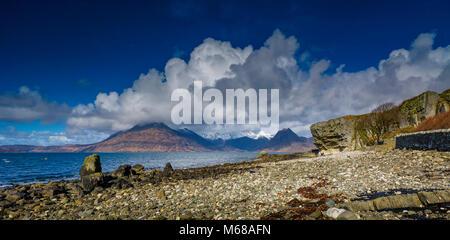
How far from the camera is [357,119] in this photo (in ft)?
129

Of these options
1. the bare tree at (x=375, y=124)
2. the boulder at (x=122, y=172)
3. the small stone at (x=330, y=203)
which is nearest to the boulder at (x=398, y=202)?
the small stone at (x=330, y=203)

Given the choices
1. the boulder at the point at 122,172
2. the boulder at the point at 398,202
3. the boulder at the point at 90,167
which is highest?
the boulder at the point at 398,202

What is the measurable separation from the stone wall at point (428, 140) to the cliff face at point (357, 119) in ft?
46.0

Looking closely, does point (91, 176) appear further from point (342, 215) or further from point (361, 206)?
point (361, 206)

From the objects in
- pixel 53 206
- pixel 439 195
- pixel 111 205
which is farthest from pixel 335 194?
pixel 53 206

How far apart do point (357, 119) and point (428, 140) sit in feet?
77.4

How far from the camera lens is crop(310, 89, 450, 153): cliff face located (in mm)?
29766

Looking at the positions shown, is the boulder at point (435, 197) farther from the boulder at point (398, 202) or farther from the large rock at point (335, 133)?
the large rock at point (335, 133)

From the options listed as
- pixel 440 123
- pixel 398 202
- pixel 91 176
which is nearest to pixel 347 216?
pixel 398 202

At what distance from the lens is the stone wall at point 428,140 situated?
15.4 m

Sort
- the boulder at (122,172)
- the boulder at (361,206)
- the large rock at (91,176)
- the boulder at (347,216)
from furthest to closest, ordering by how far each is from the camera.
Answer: the boulder at (122,172)
the large rock at (91,176)
the boulder at (361,206)
the boulder at (347,216)

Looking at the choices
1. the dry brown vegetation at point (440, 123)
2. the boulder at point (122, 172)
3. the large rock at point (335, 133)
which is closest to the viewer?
the dry brown vegetation at point (440, 123)

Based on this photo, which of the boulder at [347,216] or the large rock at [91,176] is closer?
the boulder at [347,216]
